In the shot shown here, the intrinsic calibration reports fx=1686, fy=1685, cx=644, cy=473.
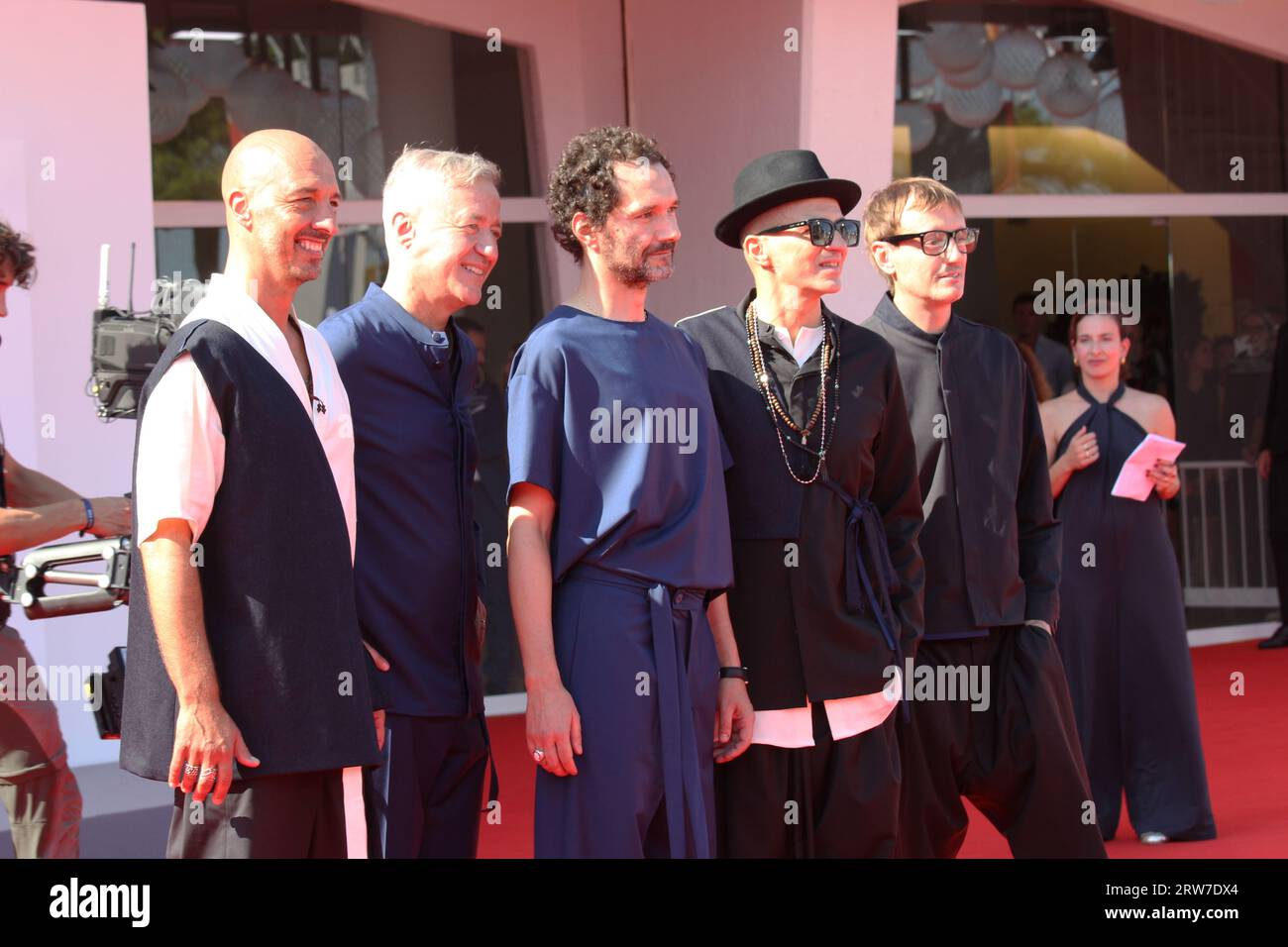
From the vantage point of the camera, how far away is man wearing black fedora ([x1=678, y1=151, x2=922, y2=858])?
3.98m

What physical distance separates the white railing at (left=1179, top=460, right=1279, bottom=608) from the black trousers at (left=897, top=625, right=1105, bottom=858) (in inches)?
267

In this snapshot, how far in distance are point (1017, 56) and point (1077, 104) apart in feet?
1.71

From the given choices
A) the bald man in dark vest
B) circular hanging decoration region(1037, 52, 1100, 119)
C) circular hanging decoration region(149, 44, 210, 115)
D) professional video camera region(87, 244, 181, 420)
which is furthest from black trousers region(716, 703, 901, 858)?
circular hanging decoration region(1037, 52, 1100, 119)

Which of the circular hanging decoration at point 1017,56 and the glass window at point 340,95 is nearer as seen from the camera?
the glass window at point 340,95

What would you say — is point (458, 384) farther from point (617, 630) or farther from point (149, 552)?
point (149, 552)

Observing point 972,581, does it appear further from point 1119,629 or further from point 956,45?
point 956,45

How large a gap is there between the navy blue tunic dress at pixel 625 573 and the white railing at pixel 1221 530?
785 cm

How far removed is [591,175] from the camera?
3812 mm

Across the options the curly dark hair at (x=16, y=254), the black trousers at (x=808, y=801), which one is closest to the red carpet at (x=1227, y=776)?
the black trousers at (x=808, y=801)

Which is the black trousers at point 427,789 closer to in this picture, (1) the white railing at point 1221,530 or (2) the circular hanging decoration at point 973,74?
(2) the circular hanging decoration at point 973,74

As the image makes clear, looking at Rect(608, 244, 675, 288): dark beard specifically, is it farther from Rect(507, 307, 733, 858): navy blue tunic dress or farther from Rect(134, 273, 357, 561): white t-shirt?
Rect(134, 273, 357, 561): white t-shirt

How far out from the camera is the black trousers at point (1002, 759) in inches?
173

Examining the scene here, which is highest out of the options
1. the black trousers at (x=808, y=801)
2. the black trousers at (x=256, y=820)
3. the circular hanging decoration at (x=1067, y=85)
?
the circular hanging decoration at (x=1067, y=85)
